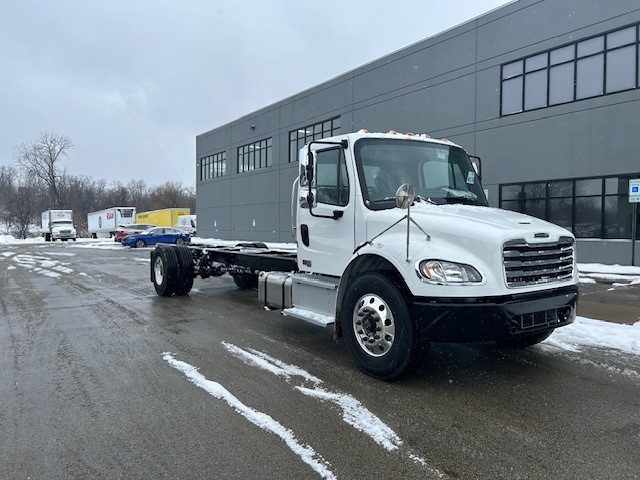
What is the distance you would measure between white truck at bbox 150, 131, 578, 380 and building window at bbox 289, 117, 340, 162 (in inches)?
990

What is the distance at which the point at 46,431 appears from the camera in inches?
149

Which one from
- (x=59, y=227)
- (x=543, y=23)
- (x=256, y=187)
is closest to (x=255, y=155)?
(x=256, y=187)

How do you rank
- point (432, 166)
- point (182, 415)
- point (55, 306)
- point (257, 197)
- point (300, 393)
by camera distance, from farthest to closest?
point (257, 197)
point (55, 306)
point (432, 166)
point (300, 393)
point (182, 415)

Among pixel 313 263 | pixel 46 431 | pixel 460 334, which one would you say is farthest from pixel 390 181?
pixel 46 431

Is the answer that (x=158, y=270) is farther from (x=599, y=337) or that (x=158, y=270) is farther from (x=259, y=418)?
(x=599, y=337)

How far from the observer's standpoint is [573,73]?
18.5 m

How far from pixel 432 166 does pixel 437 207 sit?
818 millimetres

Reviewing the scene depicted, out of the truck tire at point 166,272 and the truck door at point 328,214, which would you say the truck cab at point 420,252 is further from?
the truck tire at point 166,272

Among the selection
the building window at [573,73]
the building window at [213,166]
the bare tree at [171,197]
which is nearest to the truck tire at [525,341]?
the building window at [573,73]

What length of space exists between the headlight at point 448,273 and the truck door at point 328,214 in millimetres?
1301

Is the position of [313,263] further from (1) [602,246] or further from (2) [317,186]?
(1) [602,246]

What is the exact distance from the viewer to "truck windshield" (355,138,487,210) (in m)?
5.43

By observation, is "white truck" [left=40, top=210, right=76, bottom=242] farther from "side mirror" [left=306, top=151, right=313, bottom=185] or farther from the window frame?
"side mirror" [left=306, top=151, right=313, bottom=185]

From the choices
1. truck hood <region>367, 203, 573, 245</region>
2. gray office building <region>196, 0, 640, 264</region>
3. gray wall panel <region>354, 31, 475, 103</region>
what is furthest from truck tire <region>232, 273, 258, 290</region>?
gray wall panel <region>354, 31, 475, 103</region>
